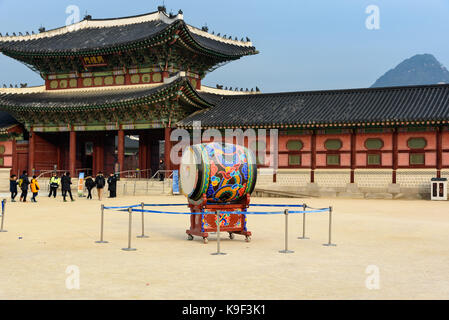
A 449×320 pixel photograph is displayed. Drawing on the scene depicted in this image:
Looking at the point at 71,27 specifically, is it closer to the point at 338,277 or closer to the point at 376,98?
the point at 376,98

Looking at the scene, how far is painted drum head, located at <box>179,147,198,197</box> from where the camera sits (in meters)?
13.5

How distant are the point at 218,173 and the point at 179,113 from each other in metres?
24.0

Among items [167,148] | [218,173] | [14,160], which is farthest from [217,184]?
[14,160]

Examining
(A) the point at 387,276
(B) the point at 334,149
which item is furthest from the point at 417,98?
(A) the point at 387,276

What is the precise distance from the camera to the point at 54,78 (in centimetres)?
4272

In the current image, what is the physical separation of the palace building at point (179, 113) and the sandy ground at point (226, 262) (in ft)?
49.5

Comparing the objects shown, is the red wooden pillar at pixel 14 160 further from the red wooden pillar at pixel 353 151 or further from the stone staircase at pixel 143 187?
the red wooden pillar at pixel 353 151

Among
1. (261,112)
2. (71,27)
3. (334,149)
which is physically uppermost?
(71,27)

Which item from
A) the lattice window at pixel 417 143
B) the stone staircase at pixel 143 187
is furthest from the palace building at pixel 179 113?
the stone staircase at pixel 143 187

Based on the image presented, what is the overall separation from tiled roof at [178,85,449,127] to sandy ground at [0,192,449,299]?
48.7 ft

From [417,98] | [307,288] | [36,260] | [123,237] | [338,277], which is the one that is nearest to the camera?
[307,288]

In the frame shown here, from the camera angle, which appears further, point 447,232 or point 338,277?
point 447,232

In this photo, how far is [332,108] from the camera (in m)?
34.2

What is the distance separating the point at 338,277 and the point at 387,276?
80cm
